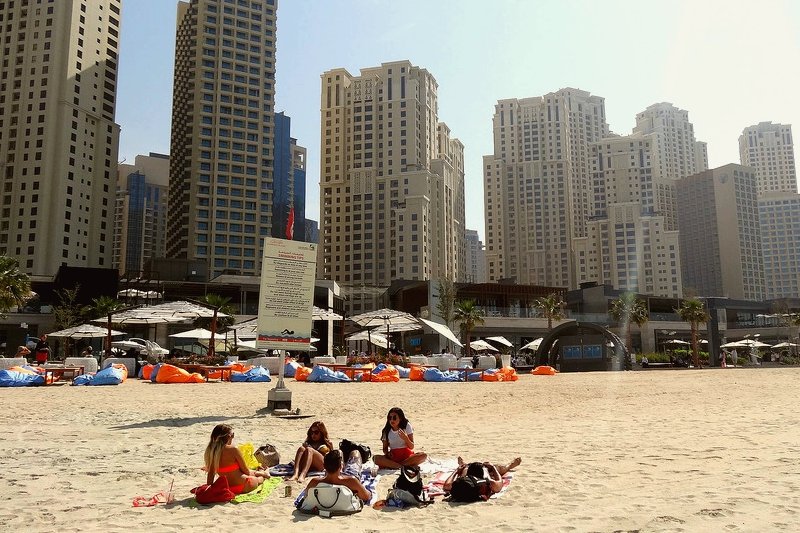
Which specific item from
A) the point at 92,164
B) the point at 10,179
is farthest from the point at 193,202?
the point at 10,179

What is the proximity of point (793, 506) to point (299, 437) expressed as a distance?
745 cm

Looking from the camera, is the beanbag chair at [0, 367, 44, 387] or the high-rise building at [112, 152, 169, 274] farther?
the high-rise building at [112, 152, 169, 274]

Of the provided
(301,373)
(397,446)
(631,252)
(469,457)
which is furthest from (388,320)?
(631,252)

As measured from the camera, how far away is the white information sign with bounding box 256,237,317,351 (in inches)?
549

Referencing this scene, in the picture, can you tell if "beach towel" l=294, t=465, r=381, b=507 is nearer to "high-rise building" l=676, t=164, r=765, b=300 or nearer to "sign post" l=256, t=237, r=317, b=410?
"sign post" l=256, t=237, r=317, b=410

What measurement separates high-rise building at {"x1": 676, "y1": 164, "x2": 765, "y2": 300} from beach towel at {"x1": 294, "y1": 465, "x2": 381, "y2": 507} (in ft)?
523

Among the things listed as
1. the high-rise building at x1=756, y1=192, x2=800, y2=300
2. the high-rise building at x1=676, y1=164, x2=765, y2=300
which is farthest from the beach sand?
the high-rise building at x1=756, y1=192, x2=800, y2=300

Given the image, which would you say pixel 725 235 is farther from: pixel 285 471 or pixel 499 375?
pixel 285 471

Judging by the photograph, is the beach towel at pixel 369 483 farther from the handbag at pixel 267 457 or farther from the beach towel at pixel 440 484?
the handbag at pixel 267 457

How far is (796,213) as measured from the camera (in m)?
Result: 164

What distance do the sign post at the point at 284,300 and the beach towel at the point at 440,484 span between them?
704cm

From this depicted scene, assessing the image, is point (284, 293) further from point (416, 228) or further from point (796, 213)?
point (796, 213)

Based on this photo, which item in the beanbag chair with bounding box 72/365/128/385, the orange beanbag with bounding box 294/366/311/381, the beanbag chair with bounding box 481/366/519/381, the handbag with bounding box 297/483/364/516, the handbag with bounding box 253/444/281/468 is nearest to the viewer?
the handbag with bounding box 297/483/364/516

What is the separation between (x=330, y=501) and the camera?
6211 millimetres
